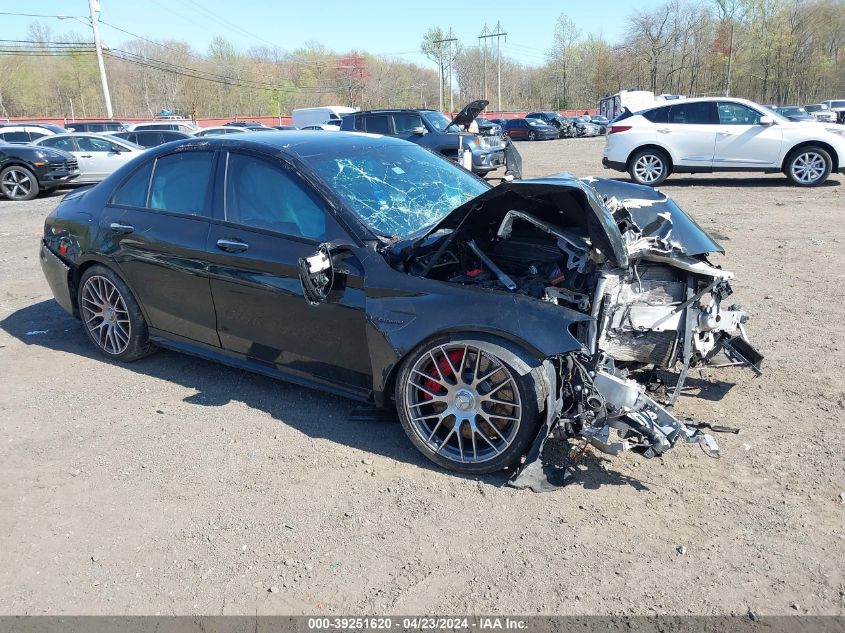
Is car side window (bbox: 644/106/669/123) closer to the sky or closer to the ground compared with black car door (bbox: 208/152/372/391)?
closer to the sky

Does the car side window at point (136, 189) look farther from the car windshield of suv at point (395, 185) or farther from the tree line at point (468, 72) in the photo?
the tree line at point (468, 72)

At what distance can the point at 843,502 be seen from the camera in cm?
290

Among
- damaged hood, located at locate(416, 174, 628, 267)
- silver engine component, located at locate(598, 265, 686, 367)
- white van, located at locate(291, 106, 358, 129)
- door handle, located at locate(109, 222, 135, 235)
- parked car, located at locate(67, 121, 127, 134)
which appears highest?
white van, located at locate(291, 106, 358, 129)

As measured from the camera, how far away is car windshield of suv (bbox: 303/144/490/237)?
370 centimetres

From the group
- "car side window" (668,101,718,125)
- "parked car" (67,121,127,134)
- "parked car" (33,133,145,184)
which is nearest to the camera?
"car side window" (668,101,718,125)

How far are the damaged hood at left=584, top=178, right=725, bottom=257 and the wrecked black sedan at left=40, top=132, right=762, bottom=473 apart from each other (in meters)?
0.01

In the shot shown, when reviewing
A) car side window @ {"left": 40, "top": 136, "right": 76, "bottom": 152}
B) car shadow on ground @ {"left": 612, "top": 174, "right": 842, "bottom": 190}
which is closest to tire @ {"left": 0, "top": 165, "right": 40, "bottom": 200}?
car side window @ {"left": 40, "top": 136, "right": 76, "bottom": 152}

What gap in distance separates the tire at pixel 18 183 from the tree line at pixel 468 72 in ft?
128

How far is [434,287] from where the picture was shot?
323 centimetres

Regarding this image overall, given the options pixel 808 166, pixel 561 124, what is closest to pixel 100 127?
pixel 561 124

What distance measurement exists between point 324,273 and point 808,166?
12.5 metres

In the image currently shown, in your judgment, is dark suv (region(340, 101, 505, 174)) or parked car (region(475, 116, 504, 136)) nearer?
dark suv (region(340, 101, 505, 174))

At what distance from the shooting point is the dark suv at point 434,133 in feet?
48.0

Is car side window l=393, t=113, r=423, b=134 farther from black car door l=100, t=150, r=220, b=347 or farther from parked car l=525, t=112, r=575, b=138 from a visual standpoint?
parked car l=525, t=112, r=575, b=138
